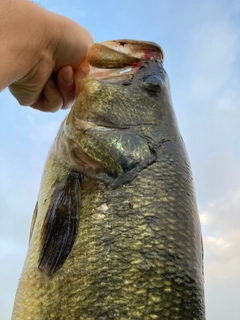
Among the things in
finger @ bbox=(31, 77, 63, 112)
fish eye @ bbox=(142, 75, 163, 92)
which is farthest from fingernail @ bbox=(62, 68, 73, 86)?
fish eye @ bbox=(142, 75, 163, 92)

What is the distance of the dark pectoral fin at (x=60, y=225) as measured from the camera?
2.62m

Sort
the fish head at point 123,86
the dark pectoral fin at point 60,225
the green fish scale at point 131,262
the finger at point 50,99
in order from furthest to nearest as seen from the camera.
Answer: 1. the finger at point 50,99
2. the fish head at point 123,86
3. the dark pectoral fin at point 60,225
4. the green fish scale at point 131,262

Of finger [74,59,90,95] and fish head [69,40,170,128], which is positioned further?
finger [74,59,90,95]

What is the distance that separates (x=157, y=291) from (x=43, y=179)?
1.13 meters

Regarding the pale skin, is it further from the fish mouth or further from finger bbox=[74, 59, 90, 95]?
the fish mouth

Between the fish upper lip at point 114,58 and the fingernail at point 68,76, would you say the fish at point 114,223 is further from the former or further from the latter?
the fingernail at point 68,76

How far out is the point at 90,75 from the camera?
3.50 m

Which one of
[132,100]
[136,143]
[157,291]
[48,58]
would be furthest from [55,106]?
[157,291]

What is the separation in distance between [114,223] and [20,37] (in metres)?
1.43

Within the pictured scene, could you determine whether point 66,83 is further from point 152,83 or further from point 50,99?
point 152,83

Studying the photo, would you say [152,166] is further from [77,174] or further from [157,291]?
[157,291]

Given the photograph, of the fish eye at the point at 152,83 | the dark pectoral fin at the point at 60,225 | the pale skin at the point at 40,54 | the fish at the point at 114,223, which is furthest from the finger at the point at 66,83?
the dark pectoral fin at the point at 60,225

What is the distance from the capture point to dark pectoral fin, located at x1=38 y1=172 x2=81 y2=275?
103 inches

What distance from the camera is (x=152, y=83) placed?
3494 mm
